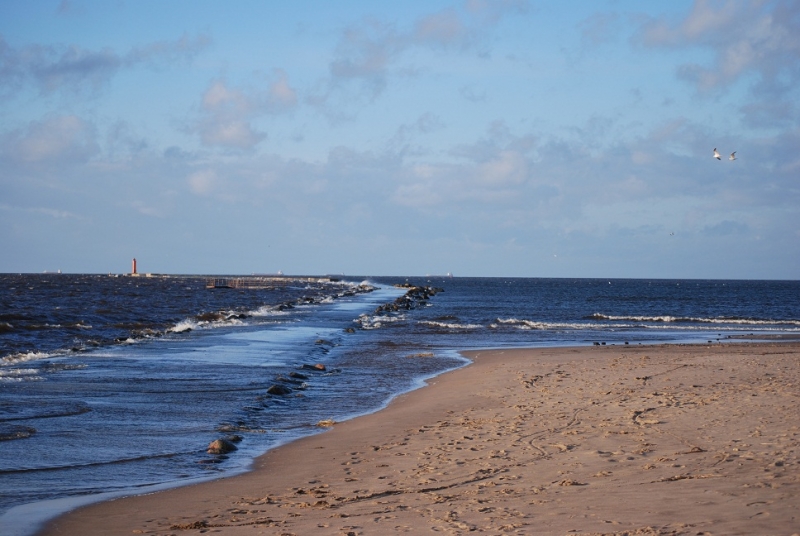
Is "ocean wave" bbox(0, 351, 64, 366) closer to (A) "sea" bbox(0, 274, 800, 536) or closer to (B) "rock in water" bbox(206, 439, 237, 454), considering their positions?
(A) "sea" bbox(0, 274, 800, 536)

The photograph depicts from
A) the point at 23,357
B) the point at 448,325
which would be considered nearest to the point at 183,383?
the point at 23,357

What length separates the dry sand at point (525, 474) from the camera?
659cm

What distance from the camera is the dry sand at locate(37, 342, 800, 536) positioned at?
21.6ft

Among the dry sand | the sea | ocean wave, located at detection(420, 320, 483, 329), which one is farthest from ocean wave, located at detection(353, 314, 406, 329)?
the dry sand

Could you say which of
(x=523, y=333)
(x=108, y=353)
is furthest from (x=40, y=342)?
(x=523, y=333)

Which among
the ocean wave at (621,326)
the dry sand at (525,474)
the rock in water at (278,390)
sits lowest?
the ocean wave at (621,326)

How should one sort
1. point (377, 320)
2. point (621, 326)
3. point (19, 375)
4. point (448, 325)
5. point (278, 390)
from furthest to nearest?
1. point (377, 320)
2. point (621, 326)
3. point (448, 325)
4. point (19, 375)
5. point (278, 390)

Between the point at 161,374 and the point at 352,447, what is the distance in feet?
31.7

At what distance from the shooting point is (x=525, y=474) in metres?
8.34

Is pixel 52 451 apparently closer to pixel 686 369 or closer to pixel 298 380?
pixel 298 380

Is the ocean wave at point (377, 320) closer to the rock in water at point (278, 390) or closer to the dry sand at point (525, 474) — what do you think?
the rock in water at point (278, 390)

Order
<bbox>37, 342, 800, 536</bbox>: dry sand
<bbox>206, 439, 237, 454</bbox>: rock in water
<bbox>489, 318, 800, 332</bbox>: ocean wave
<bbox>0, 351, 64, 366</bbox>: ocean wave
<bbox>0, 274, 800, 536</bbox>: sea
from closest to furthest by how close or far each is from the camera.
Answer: <bbox>37, 342, 800, 536</bbox>: dry sand → <bbox>0, 274, 800, 536</bbox>: sea → <bbox>206, 439, 237, 454</bbox>: rock in water → <bbox>0, 351, 64, 366</bbox>: ocean wave → <bbox>489, 318, 800, 332</bbox>: ocean wave

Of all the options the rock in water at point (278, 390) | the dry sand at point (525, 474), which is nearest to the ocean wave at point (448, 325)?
the rock in water at point (278, 390)

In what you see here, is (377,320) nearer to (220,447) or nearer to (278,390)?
(278,390)
